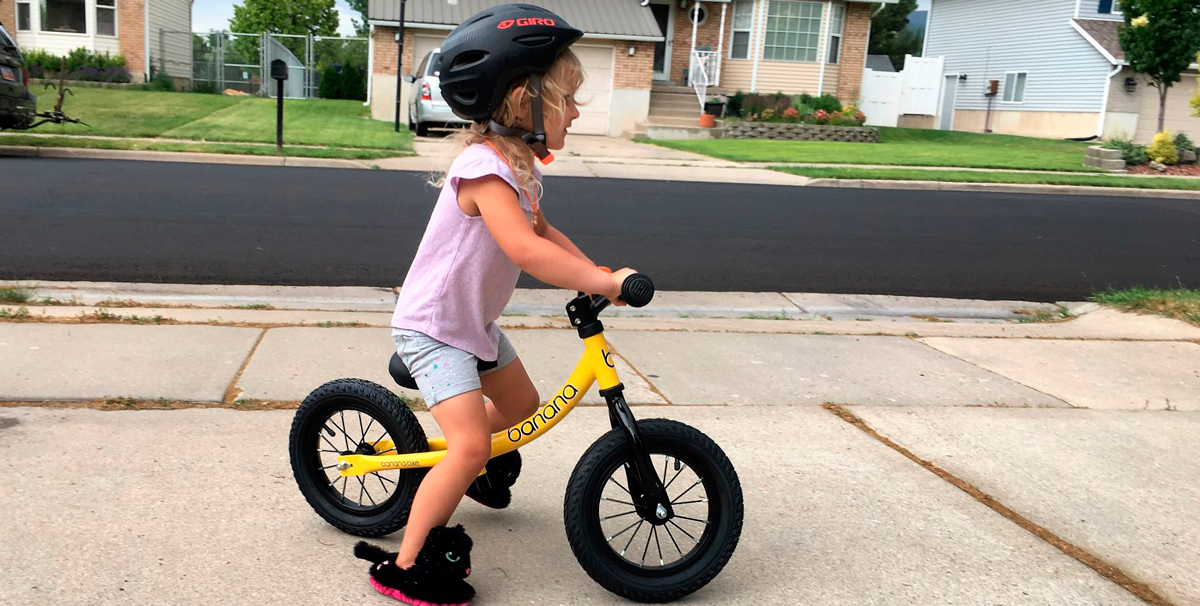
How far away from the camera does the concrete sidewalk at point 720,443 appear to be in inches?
121

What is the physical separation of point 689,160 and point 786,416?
46.0ft

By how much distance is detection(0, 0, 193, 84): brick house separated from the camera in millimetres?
29891

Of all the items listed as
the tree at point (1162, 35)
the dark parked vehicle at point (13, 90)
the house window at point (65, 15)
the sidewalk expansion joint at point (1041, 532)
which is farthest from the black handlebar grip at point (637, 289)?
the house window at point (65, 15)

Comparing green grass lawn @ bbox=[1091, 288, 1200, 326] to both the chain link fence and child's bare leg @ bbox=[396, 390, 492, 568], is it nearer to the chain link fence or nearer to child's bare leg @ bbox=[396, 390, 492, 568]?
child's bare leg @ bbox=[396, 390, 492, 568]

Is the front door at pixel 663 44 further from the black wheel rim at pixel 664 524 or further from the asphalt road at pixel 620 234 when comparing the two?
the black wheel rim at pixel 664 524

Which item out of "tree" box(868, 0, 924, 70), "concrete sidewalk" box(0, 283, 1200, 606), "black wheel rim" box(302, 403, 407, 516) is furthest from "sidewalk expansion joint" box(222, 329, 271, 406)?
"tree" box(868, 0, 924, 70)

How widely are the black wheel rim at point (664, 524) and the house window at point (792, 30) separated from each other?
27450mm

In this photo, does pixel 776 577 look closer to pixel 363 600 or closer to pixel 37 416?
pixel 363 600

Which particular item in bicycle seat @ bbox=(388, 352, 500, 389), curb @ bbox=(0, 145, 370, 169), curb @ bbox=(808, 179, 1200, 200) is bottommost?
curb @ bbox=(0, 145, 370, 169)

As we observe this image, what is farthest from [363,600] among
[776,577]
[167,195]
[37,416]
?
[167,195]

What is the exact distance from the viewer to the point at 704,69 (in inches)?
1093

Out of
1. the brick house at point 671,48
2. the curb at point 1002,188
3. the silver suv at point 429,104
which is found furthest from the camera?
the brick house at point 671,48

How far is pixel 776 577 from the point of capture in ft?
10.4

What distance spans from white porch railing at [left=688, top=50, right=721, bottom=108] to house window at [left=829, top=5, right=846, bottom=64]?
11.8 feet
